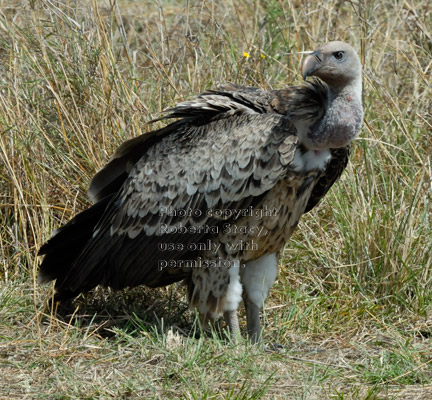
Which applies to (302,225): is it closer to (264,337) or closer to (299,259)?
(299,259)

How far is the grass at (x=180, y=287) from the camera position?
4.12 meters

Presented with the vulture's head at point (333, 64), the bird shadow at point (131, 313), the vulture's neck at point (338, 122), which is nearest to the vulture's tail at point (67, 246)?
the bird shadow at point (131, 313)

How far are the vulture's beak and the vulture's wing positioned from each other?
0.29 metres

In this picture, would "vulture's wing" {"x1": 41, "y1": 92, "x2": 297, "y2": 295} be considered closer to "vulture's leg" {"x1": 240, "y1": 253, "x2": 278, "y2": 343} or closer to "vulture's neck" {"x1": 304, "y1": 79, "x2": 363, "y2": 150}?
"vulture's neck" {"x1": 304, "y1": 79, "x2": 363, "y2": 150}

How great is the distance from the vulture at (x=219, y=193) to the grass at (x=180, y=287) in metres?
0.28

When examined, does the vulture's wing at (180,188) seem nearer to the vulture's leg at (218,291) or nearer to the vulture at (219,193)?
the vulture at (219,193)

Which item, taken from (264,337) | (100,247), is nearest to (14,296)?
(100,247)

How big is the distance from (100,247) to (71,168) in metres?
0.89

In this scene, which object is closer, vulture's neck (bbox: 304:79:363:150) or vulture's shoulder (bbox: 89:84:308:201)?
vulture's neck (bbox: 304:79:363:150)

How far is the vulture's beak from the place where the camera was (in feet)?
14.4

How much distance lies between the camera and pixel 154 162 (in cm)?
479

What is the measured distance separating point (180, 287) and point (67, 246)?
0.84 meters

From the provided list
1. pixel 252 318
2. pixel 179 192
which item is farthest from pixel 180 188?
pixel 252 318

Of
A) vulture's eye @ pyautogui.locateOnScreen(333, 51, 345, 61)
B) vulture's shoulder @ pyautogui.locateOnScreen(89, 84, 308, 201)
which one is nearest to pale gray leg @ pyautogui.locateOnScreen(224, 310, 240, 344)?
vulture's shoulder @ pyautogui.locateOnScreen(89, 84, 308, 201)
